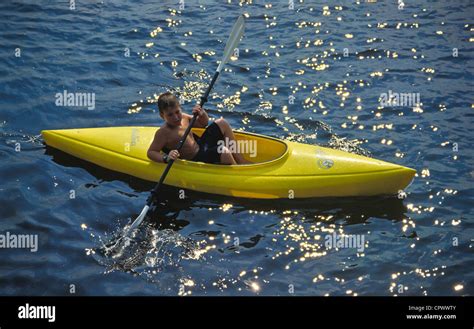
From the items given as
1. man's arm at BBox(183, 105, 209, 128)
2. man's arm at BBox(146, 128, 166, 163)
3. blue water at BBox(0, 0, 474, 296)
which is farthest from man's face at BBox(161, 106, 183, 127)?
blue water at BBox(0, 0, 474, 296)

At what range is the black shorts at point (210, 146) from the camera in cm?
797

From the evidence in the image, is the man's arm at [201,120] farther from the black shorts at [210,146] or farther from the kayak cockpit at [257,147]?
the black shorts at [210,146]

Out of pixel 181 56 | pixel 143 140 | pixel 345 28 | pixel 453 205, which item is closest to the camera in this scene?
pixel 453 205

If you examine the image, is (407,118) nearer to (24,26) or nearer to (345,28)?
(345,28)

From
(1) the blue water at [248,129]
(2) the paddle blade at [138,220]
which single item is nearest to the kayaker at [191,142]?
(1) the blue water at [248,129]

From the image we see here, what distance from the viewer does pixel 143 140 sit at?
8297 mm

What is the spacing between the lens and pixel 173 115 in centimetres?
773

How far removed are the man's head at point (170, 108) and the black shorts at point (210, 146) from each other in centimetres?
40

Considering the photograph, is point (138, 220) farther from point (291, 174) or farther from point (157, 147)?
point (291, 174)

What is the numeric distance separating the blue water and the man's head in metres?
0.79

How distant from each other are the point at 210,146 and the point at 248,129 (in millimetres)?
1313
